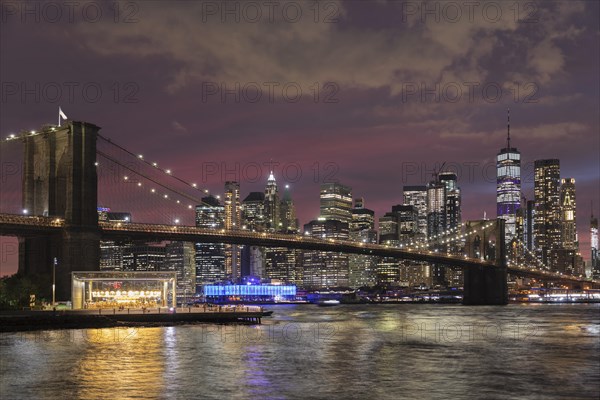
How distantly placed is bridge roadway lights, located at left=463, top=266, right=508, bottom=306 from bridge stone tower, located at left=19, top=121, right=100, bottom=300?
7396cm

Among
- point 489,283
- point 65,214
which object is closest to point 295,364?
point 65,214

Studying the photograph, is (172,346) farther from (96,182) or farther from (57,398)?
(96,182)

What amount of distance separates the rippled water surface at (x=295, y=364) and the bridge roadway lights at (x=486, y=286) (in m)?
70.2

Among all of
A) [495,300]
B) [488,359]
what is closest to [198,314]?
[488,359]

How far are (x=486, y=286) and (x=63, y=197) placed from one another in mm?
77709

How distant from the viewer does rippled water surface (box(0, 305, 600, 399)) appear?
121ft

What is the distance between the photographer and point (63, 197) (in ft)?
301

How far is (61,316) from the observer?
71.3 meters

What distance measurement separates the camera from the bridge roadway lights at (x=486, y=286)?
458 feet

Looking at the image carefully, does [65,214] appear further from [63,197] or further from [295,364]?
[295,364]

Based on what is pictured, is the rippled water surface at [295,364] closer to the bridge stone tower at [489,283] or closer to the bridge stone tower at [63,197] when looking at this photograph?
the bridge stone tower at [63,197]

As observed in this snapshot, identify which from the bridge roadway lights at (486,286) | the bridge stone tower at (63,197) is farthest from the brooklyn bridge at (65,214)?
the bridge roadway lights at (486,286)

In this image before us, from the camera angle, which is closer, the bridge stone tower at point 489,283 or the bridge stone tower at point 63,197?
the bridge stone tower at point 63,197

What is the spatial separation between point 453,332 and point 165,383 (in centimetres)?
3720
